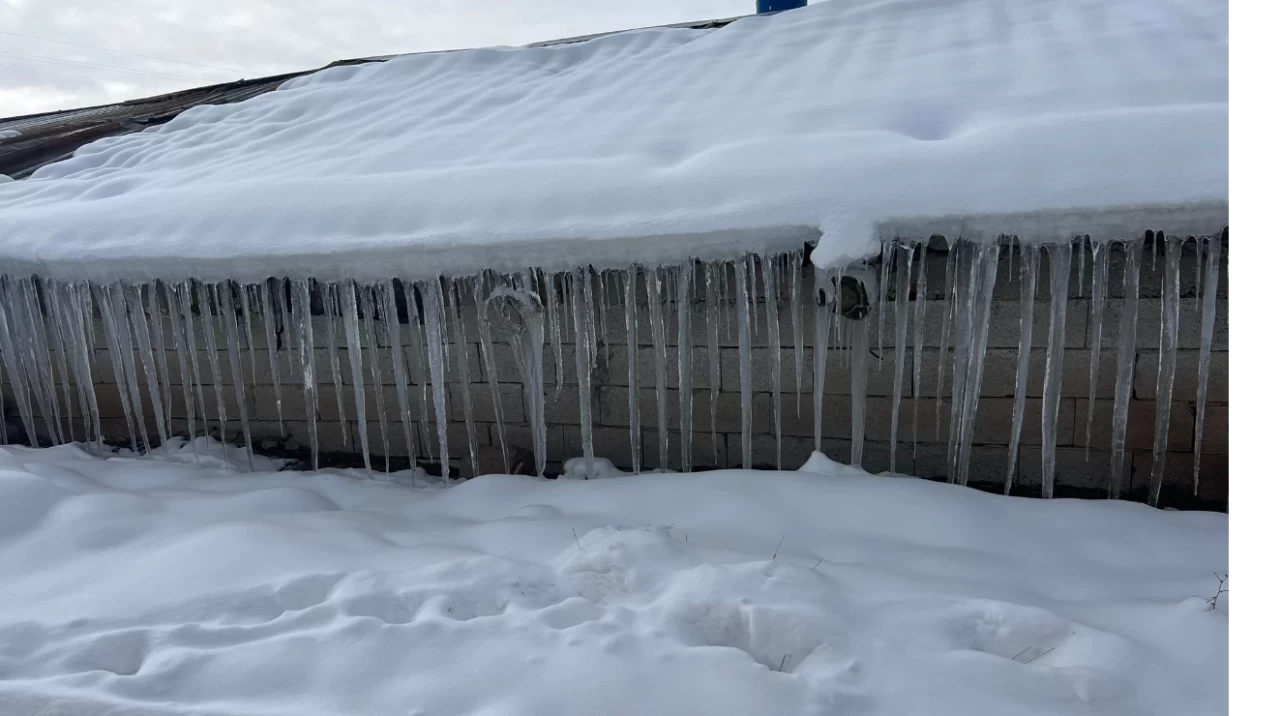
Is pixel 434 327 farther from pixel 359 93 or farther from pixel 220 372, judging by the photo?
pixel 359 93

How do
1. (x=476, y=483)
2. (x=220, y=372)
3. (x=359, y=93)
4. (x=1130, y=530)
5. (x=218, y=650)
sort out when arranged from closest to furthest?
(x=218, y=650) → (x=1130, y=530) → (x=476, y=483) → (x=220, y=372) → (x=359, y=93)

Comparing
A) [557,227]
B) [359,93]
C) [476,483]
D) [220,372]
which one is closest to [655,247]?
[557,227]

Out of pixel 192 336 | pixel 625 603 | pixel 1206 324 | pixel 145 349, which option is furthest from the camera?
pixel 145 349

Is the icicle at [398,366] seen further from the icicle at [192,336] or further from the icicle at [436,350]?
the icicle at [192,336]

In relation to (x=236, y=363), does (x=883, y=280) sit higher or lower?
higher

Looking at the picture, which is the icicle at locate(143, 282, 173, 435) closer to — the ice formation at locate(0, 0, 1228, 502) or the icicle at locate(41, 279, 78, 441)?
the ice formation at locate(0, 0, 1228, 502)

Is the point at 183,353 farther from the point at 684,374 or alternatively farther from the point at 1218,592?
the point at 1218,592

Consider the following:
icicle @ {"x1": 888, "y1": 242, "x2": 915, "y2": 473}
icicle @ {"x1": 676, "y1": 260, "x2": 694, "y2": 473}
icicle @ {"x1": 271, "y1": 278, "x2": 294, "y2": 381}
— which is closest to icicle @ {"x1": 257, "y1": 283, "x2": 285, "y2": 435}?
icicle @ {"x1": 271, "y1": 278, "x2": 294, "y2": 381}

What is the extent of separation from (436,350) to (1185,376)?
9.23 feet

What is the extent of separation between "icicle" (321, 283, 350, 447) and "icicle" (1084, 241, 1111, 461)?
98.6 inches

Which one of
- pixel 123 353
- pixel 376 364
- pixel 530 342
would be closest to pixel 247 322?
pixel 376 364

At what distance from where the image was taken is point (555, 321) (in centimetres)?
278

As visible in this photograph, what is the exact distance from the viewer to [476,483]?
285 centimetres

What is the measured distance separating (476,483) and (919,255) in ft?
6.24
